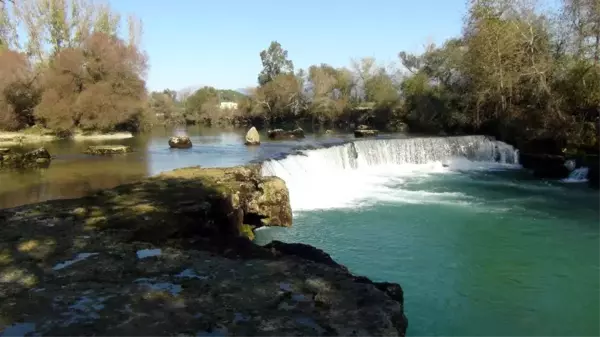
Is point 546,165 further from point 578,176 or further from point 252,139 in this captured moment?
point 252,139

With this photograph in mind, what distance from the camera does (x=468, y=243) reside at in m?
9.09

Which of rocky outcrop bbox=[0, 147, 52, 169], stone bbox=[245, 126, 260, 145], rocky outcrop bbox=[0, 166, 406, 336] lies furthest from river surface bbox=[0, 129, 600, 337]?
stone bbox=[245, 126, 260, 145]

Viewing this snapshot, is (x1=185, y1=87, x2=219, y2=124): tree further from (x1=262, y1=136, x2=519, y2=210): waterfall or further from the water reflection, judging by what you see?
(x1=262, y1=136, x2=519, y2=210): waterfall

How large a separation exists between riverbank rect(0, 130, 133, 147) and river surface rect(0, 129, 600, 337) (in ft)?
42.7

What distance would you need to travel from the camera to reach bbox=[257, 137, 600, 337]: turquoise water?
236 inches

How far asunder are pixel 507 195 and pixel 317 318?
464 inches

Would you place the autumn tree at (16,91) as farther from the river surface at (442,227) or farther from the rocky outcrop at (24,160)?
the rocky outcrop at (24,160)

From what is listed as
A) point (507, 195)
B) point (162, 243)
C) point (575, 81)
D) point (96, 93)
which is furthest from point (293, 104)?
point (162, 243)

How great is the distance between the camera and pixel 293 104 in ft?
182

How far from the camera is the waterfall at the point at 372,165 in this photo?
549 inches

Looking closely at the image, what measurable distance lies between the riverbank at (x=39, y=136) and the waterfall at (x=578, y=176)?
27342 millimetres

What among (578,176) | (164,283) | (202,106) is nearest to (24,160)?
(164,283)

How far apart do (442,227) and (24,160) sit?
1381 cm

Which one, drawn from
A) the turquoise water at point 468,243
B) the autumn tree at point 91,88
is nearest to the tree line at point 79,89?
the autumn tree at point 91,88
